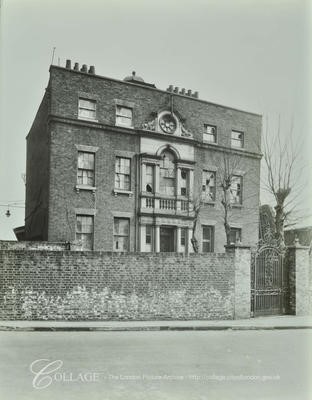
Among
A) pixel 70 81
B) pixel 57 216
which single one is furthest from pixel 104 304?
pixel 70 81

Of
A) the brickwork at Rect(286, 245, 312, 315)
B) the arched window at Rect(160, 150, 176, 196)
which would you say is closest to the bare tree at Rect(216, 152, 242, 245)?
the arched window at Rect(160, 150, 176, 196)

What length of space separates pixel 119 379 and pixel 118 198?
15749 mm

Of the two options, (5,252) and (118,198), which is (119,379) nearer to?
(5,252)

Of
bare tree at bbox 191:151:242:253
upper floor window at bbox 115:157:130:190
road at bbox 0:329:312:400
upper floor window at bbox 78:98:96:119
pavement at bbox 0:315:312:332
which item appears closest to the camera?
road at bbox 0:329:312:400

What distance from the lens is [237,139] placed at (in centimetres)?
2833

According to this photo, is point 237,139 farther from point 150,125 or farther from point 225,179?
point 150,125

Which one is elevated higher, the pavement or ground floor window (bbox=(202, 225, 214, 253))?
ground floor window (bbox=(202, 225, 214, 253))

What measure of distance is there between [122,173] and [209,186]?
5586mm

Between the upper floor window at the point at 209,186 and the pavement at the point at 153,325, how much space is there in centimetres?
1078

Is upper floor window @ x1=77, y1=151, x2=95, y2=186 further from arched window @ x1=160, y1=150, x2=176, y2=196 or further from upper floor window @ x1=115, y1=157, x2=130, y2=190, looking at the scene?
arched window @ x1=160, y1=150, x2=176, y2=196

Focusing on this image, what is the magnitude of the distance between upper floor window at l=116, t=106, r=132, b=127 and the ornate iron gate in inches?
396

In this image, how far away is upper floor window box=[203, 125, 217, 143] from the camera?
2702cm

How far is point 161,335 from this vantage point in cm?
1319

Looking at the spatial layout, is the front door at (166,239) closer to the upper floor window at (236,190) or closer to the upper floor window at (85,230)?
the upper floor window at (85,230)
